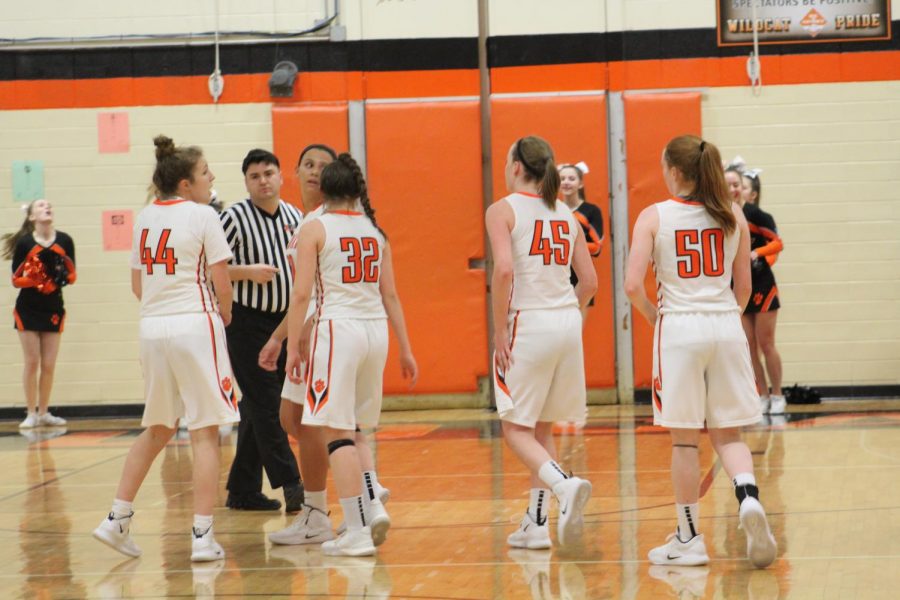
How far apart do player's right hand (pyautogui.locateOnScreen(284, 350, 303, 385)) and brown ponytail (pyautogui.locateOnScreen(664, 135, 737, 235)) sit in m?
1.74

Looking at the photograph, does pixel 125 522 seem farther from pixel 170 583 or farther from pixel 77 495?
pixel 77 495

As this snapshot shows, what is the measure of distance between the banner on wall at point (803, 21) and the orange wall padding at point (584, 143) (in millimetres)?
1269

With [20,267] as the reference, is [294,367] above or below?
below

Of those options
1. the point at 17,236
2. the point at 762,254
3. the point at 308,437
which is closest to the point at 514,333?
the point at 308,437

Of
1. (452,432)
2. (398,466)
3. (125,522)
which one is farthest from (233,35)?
(125,522)

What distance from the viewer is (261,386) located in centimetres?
620

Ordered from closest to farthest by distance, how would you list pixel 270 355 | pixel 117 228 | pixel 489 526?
1. pixel 270 355
2. pixel 489 526
3. pixel 117 228

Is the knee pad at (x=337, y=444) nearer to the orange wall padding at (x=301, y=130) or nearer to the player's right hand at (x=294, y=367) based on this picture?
the player's right hand at (x=294, y=367)

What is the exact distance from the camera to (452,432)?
9336 millimetres

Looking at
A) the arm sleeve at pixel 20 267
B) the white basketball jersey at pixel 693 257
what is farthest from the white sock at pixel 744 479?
the arm sleeve at pixel 20 267

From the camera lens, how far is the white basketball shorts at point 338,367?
5.12m

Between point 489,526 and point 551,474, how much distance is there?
89 centimetres

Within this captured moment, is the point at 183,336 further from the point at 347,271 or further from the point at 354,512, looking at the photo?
the point at 354,512

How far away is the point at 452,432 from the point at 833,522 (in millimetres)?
4114
